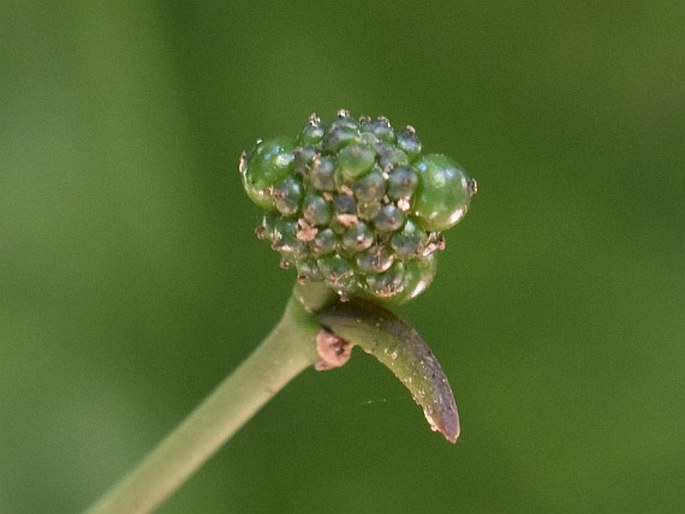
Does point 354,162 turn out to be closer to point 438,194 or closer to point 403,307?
point 438,194

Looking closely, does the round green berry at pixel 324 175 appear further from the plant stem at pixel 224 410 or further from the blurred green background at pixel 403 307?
the blurred green background at pixel 403 307

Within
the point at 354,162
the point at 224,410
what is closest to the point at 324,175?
the point at 354,162

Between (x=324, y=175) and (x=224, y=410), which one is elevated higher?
(x=324, y=175)

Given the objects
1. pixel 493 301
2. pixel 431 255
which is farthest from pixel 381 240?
pixel 493 301

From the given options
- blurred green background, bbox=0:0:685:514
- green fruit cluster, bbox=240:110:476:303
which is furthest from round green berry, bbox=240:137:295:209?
blurred green background, bbox=0:0:685:514

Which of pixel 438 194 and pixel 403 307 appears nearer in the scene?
pixel 438 194

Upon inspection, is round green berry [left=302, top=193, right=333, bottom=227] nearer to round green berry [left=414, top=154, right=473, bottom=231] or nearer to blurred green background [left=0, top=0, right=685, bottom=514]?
round green berry [left=414, top=154, right=473, bottom=231]
